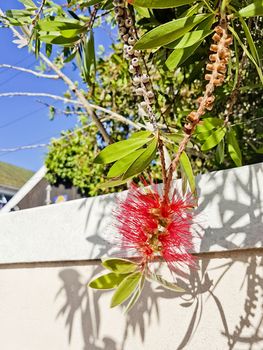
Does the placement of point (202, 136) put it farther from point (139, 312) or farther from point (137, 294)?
point (139, 312)

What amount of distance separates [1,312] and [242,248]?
909mm

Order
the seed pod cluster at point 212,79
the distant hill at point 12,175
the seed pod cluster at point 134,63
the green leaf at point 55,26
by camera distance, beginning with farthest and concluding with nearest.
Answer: the distant hill at point 12,175
the green leaf at point 55,26
the seed pod cluster at point 134,63
the seed pod cluster at point 212,79

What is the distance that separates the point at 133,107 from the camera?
102 inches

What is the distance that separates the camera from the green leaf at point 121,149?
533 millimetres

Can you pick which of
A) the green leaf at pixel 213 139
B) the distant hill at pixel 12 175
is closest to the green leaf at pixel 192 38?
the green leaf at pixel 213 139

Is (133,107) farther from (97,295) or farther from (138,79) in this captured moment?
(138,79)

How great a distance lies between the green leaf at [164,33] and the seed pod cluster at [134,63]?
16 millimetres

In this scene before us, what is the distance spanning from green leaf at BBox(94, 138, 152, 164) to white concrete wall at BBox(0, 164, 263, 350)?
1.02 ft

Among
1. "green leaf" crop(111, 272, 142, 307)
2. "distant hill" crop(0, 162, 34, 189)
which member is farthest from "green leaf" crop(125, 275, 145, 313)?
"distant hill" crop(0, 162, 34, 189)

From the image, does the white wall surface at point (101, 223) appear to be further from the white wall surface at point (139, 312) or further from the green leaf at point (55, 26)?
the green leaf at point (55, 26)

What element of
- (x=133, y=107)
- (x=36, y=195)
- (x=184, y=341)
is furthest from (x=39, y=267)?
(x=36, y=195)

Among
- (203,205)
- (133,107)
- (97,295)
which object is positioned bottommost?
(97,295)

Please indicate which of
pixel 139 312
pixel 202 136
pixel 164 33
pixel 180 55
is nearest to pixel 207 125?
pixel 202 136

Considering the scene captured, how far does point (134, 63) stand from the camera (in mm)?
525
